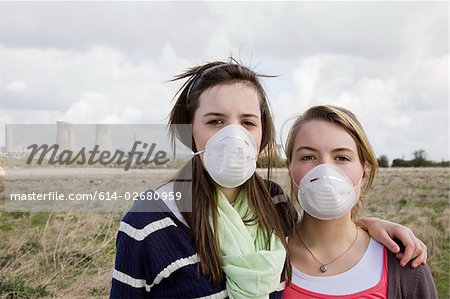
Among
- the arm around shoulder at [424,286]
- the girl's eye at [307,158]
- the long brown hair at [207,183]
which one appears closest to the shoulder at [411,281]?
the arm around shoulder at [424,286]

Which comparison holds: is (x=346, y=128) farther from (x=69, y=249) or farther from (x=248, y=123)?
(x=69, y=249)

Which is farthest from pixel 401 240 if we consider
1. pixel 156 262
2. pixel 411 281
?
pixel 156 262

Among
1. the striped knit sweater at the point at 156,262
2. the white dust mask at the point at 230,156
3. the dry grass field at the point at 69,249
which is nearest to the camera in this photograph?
the striped knit sweater at the point at 156,262

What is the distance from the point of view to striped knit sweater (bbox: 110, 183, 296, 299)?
6.07 ft

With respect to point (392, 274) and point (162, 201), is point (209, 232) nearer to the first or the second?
point (162, 201)

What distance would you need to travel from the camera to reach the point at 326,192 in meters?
2.17

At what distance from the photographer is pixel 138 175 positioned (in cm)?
741

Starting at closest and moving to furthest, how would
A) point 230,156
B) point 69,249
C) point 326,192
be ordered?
point 230,156 < point 326,192 < point 69,249

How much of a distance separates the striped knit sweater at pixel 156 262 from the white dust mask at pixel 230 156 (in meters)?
0.26

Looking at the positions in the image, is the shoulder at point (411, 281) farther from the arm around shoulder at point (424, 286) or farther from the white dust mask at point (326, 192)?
the white dust mask at point (326, 192)

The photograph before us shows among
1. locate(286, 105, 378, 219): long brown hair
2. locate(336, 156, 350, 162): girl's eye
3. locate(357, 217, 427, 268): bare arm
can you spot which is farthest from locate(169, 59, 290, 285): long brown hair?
locate(357, 217, 427, 268): bare arm

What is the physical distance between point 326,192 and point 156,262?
2.47ft

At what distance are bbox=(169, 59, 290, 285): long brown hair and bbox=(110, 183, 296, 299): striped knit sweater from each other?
47mm

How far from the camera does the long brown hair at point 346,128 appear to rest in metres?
2.20
